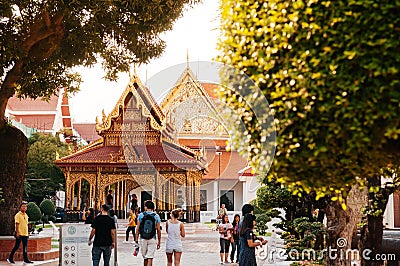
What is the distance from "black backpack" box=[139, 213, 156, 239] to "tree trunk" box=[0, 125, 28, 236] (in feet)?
14.8

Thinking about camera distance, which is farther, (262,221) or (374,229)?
(262,221)

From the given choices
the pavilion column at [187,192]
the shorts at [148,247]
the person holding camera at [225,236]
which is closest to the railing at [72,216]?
the pavilion column at [187,192]

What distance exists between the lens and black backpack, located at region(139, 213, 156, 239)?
11352 millimetres

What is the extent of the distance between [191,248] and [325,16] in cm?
1762

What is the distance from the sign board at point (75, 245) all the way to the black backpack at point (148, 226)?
3.80 ft

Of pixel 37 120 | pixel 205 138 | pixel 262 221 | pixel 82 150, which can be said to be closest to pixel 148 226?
pixel 262 221

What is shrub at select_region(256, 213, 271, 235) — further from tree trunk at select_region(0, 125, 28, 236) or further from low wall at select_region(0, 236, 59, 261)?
tree trunk at select_region(0, 125, 28, 236)

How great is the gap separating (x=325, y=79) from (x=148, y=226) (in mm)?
7675

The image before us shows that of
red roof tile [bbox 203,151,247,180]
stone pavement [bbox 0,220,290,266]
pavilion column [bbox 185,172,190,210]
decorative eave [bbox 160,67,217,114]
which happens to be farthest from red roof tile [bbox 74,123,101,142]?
stone pavement [bbox 0,220,290,266]

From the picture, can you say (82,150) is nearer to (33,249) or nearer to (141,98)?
(141,98)

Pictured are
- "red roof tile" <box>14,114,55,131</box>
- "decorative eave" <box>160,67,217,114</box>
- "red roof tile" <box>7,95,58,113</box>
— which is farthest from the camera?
"red roof tile" <box>7,95,58,113</box>

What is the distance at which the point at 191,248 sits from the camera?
21156 millimetres

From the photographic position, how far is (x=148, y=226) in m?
11.4

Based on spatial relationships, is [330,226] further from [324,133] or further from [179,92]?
[179,92]
